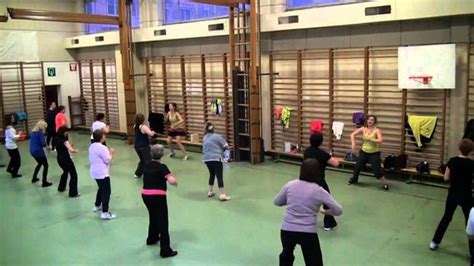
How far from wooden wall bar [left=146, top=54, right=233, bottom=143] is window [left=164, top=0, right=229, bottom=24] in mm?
1062

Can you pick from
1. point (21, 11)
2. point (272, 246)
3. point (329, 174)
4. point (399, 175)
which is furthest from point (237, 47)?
point (272, 246)

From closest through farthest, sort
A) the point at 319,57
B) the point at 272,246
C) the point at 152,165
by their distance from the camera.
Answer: the point at 152,165 → the point at 272,246 → the point at 319,57

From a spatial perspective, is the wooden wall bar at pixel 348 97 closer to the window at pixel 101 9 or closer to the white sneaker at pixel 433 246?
the white sneaker at pixel 433 246

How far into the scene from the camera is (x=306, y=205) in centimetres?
388

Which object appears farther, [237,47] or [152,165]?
[237,47]

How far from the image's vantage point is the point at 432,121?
26.4 ft

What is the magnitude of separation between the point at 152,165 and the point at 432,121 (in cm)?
535

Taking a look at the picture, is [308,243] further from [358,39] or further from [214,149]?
[358,39]

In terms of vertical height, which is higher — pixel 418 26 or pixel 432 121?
pixel 418 26

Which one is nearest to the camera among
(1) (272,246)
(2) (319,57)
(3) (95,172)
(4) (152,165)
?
(4) (152,165)

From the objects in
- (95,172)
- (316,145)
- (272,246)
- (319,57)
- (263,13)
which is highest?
(263,13)

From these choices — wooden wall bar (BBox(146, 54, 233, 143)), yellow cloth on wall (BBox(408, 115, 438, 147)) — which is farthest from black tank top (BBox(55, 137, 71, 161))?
yellow cloth on wall (BBox(408, 115, 438, 147))

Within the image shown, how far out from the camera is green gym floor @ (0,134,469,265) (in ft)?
17.7

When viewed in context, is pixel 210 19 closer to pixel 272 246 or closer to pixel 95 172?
pixel 95 172
